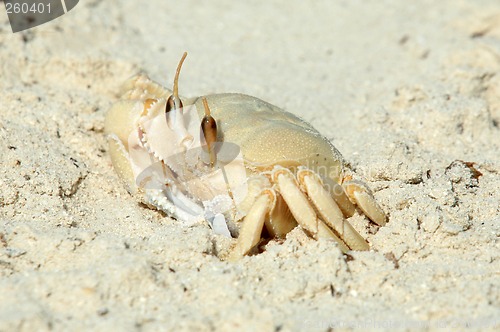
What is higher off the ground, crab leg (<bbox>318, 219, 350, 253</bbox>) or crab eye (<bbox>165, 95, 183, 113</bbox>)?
crab eye (<bbox>165, 95, 183, 113</bbox>)

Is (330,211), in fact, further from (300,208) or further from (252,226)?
(252,226)

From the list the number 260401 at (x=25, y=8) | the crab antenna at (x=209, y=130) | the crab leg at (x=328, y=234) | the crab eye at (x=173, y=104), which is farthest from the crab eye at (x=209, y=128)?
the number 260401 at (x=25, y=8)

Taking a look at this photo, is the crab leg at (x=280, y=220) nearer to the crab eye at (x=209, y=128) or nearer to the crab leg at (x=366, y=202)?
the crab leg at (x=366, y=202)

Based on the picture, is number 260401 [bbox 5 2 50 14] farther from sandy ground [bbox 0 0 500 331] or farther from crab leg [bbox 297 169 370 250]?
crab leg [bbox 297 169 370 250]

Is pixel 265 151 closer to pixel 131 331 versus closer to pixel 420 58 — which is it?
pixel 131 331

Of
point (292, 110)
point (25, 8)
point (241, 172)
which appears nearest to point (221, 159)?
point (241, 172)

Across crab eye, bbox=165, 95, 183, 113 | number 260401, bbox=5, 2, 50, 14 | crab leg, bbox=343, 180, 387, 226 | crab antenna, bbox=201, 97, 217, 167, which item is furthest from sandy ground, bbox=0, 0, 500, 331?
crab eye, bbox=165, 95, 183, 113
